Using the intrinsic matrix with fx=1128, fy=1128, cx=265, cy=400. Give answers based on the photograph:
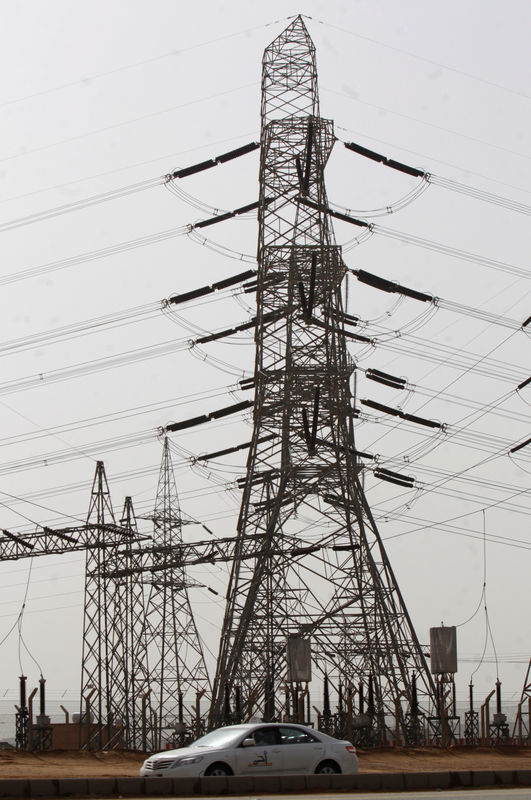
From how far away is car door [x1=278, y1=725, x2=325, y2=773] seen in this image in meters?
21.0

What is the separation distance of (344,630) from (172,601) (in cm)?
2721

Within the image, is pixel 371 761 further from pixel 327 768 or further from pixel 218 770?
pixel 218 770

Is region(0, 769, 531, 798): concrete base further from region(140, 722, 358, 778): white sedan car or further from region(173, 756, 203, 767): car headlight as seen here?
region(173, 756, 203, 767): car headlight

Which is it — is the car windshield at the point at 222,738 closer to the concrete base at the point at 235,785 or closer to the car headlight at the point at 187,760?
the car headlight at the point at 187,760

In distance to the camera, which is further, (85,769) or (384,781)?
(85,769)

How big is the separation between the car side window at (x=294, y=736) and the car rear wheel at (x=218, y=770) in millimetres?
1307

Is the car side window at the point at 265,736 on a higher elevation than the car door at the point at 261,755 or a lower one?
higher

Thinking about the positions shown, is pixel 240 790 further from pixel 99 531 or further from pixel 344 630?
pixel 99 531

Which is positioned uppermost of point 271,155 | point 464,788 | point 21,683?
point 271,155

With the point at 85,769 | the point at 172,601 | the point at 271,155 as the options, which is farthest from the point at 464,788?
the point at 172,601

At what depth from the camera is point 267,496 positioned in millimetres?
40062

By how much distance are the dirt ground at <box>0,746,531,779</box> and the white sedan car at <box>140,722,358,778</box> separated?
382cm

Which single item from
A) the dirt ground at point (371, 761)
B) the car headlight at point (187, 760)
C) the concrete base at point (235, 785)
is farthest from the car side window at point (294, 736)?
the dirt ground at point (371, 761)

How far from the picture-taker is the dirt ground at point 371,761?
25250 millimetres
